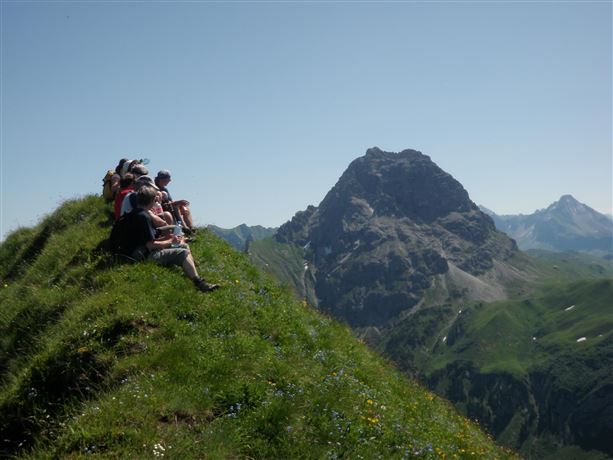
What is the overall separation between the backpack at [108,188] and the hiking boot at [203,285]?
34.9 ft

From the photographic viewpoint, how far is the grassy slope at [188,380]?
298 inches

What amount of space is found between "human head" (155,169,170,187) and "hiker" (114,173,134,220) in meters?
2.38

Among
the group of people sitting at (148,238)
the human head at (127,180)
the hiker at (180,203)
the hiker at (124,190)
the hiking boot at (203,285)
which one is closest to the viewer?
the hiking boot at (203,285)

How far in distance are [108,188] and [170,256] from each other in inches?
388

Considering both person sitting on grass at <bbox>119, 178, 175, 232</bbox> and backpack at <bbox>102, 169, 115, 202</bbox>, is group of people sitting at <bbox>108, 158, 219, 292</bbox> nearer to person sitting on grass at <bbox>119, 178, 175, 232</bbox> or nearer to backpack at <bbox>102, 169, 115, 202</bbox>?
person sitting on grass at <bbox>119, 178, 175, 232</bbox>

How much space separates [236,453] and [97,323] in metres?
4.75

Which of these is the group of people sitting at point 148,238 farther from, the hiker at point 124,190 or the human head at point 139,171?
the human head at point 139,171

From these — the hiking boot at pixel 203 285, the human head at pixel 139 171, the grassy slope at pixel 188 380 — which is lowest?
the grassy slope at pixel 188 380

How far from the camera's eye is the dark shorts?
14.1m

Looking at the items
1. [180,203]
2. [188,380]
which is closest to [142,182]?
[180,203]

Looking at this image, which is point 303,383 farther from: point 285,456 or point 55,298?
point 55,298

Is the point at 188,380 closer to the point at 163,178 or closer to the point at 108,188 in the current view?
the point at 163,178

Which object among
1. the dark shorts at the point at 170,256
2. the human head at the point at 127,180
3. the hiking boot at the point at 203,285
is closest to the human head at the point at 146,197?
the dark shorts at the point at 170,256

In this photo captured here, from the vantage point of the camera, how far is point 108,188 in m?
22.0
